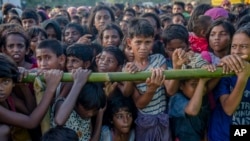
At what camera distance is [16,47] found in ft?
11.0

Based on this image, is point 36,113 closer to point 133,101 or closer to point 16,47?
point 133,101

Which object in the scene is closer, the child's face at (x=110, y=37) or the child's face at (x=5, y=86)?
the child's face at (x=5, y=86)

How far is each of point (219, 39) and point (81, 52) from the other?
46.7 inches

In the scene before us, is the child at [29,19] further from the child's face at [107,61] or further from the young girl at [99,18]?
the child's face at [107,61]

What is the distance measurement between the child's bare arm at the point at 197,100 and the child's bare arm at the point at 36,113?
2.56ft

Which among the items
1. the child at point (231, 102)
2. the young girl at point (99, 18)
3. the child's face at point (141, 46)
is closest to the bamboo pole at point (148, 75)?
the child at point (231, 102)

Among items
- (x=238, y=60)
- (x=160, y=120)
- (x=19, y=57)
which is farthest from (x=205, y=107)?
(x=19, y=57)

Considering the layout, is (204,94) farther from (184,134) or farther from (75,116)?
(75,116)

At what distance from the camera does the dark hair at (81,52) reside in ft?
11.0

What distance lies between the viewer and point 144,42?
3219 millimetres

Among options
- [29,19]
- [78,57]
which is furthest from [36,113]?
[29,19]

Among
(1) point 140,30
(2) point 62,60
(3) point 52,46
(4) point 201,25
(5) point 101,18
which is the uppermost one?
(5) point 101,18

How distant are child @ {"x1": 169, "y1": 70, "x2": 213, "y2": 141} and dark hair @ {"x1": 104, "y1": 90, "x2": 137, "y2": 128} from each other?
10.9 inches

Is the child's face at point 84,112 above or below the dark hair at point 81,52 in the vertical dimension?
below
